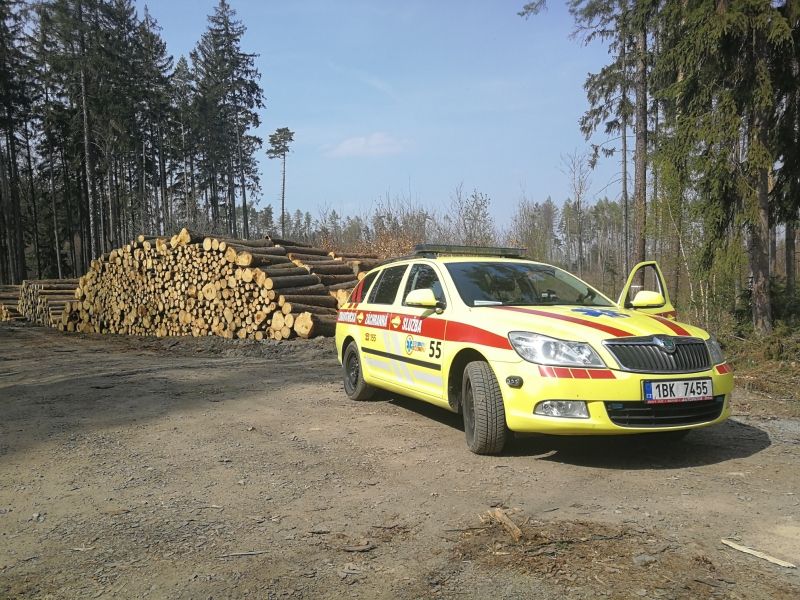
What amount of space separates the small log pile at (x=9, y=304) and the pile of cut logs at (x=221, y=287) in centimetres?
997

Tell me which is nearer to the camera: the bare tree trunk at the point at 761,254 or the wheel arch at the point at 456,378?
the wheel arch at the point at 456,378

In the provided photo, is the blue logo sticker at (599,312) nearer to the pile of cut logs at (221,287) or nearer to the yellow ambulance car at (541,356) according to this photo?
the yellow ambulance car at (541,356)

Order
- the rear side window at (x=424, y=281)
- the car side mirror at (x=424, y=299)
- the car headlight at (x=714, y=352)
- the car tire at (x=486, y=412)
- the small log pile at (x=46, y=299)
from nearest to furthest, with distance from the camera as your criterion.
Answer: the car tire at (x=486, y=412)
the car headlight at (x=714, y=352)
the car side mirror at (x=424, y=299)
the rear side window at (x=424, y=281)
the small log pile at (x=46, y=299)

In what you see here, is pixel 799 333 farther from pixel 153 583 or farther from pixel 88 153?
pixel 88 153

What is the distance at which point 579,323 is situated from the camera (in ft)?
15.6

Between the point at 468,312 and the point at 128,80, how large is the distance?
3568cm

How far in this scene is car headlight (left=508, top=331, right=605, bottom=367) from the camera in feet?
14.6

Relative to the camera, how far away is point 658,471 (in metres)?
4.55

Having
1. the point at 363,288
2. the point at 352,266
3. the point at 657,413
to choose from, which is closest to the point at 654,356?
the point at 657,413

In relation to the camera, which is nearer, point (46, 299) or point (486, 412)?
point (486, 412)

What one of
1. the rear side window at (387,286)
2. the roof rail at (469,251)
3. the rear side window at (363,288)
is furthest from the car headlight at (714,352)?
the rear side window at (363,288)

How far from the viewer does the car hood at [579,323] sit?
4.59 metres

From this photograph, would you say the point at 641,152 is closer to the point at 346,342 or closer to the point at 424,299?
the point at 346,342

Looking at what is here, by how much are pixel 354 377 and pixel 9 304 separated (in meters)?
26.2
